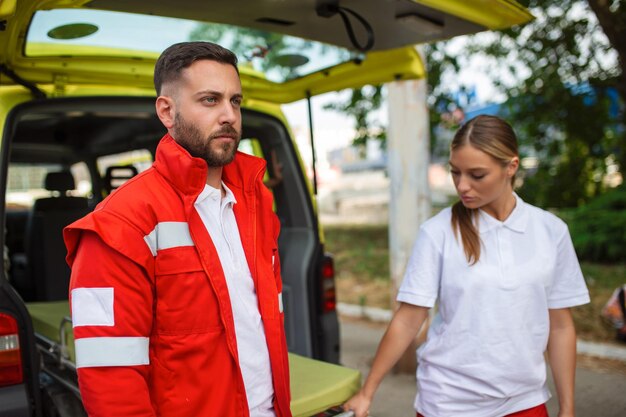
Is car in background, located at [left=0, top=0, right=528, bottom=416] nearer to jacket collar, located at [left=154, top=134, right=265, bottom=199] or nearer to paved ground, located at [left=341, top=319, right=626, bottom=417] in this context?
jacket collar, located at [left=154, top=134, right=265, bottom=199]

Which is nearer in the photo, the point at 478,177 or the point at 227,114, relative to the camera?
the point at 227,114

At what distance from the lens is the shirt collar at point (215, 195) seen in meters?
1.65

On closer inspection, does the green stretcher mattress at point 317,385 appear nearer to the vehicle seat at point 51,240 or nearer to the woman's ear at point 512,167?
the woman's ear at point 512,167

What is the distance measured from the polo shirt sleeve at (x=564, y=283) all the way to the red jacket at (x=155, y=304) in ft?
3.43

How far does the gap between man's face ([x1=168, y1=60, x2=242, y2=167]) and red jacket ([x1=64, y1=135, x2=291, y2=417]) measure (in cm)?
5

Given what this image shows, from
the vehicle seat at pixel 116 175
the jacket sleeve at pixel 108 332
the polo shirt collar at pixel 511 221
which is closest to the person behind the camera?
the jacket sleeve at pixel 108 332

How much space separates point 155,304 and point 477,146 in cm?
115

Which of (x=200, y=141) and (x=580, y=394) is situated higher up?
(x=200, y=141)

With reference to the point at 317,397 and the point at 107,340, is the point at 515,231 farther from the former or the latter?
the point at 107,340

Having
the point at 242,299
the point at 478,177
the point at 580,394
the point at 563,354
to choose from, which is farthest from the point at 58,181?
the point at 580,394

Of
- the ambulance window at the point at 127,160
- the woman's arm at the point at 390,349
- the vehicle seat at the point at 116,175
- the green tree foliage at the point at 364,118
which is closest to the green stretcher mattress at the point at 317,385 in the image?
the woman's arm at the point at 390,349

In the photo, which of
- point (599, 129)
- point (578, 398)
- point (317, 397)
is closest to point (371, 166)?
point (599, 129)

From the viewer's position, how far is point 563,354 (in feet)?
6.84

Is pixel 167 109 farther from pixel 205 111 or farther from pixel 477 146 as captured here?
pixel 477 146
